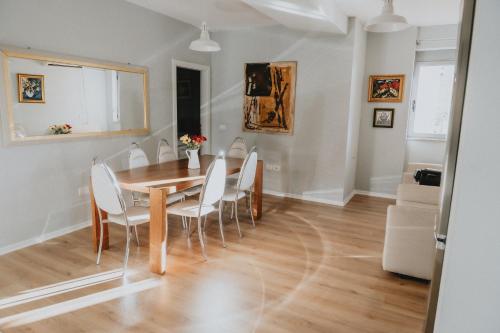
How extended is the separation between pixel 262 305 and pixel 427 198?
222 cm

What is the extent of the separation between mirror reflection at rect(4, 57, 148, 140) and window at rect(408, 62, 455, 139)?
4.22 m

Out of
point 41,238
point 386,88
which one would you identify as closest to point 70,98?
point 41,238

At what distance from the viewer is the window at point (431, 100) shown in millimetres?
5172

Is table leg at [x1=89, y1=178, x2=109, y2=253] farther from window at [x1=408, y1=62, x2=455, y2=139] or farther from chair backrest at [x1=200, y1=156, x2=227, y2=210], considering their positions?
window at [x1=408, y1=62, x2=455, y2=139]

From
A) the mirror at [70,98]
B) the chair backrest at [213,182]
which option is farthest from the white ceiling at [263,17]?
the chair backrest at [213,182]

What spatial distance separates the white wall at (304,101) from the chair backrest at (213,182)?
90.9 inches

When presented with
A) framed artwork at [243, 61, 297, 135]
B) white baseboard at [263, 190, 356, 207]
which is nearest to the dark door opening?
framed artwork at [243, 61, 297, 135]

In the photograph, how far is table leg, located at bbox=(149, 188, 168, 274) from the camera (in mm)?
2812

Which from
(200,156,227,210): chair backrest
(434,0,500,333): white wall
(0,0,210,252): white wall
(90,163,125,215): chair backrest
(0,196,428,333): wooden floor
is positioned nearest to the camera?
(434,0,500,333): white wall

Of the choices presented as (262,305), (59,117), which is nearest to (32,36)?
(59,117)

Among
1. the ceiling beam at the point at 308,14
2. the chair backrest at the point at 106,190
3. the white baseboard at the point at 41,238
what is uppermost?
the ceiling beam at the point at 308,14

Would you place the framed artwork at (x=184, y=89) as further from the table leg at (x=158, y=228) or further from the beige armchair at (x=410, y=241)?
the beige armchair at (x=410, y=241)

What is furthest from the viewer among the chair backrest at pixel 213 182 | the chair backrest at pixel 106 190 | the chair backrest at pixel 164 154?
the chair backrest at pixel 164 154

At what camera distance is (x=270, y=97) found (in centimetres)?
538
